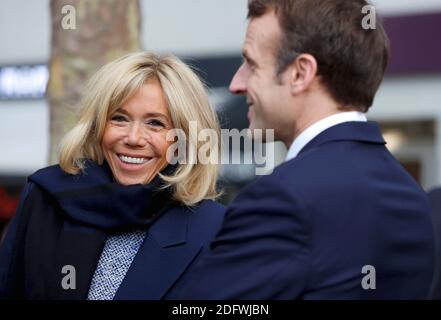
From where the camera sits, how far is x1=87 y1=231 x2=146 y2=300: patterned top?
2.62 m

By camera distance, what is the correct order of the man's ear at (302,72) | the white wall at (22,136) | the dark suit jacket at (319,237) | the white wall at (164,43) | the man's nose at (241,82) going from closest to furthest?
the dark suit jacket at (319,237) → the man's ear at (302,72) → the man's nose at (241,82) → the white wall at (164,43) → the white wall at (22,136)

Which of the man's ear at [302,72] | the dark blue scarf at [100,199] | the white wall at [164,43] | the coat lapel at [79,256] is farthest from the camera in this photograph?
the white wall at [164,43]

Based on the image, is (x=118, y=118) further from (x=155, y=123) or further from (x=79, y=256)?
(x=79, y=256)

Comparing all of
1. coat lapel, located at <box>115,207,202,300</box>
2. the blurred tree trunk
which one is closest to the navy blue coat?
coat lapel, located at <box>115,207,202,300</box>

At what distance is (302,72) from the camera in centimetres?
190

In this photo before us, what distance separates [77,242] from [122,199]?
0.22 m

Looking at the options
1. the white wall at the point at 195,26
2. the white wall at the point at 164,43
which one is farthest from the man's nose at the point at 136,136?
the white wall at the point at 195,26

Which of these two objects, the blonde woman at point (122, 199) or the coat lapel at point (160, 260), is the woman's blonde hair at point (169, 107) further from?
the coat lapel at point (160, 260)

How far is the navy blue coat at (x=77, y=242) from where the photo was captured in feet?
8.54

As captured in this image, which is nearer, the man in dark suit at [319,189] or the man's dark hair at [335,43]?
the man in dark suit at [319,189]

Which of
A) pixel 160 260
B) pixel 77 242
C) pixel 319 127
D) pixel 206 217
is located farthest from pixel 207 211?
pixel 319 127

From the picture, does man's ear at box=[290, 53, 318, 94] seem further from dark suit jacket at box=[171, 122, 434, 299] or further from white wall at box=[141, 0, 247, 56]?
white wall at box=[141, 0, 247, 56]

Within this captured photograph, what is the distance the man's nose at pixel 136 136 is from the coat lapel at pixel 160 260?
273 millimetres
